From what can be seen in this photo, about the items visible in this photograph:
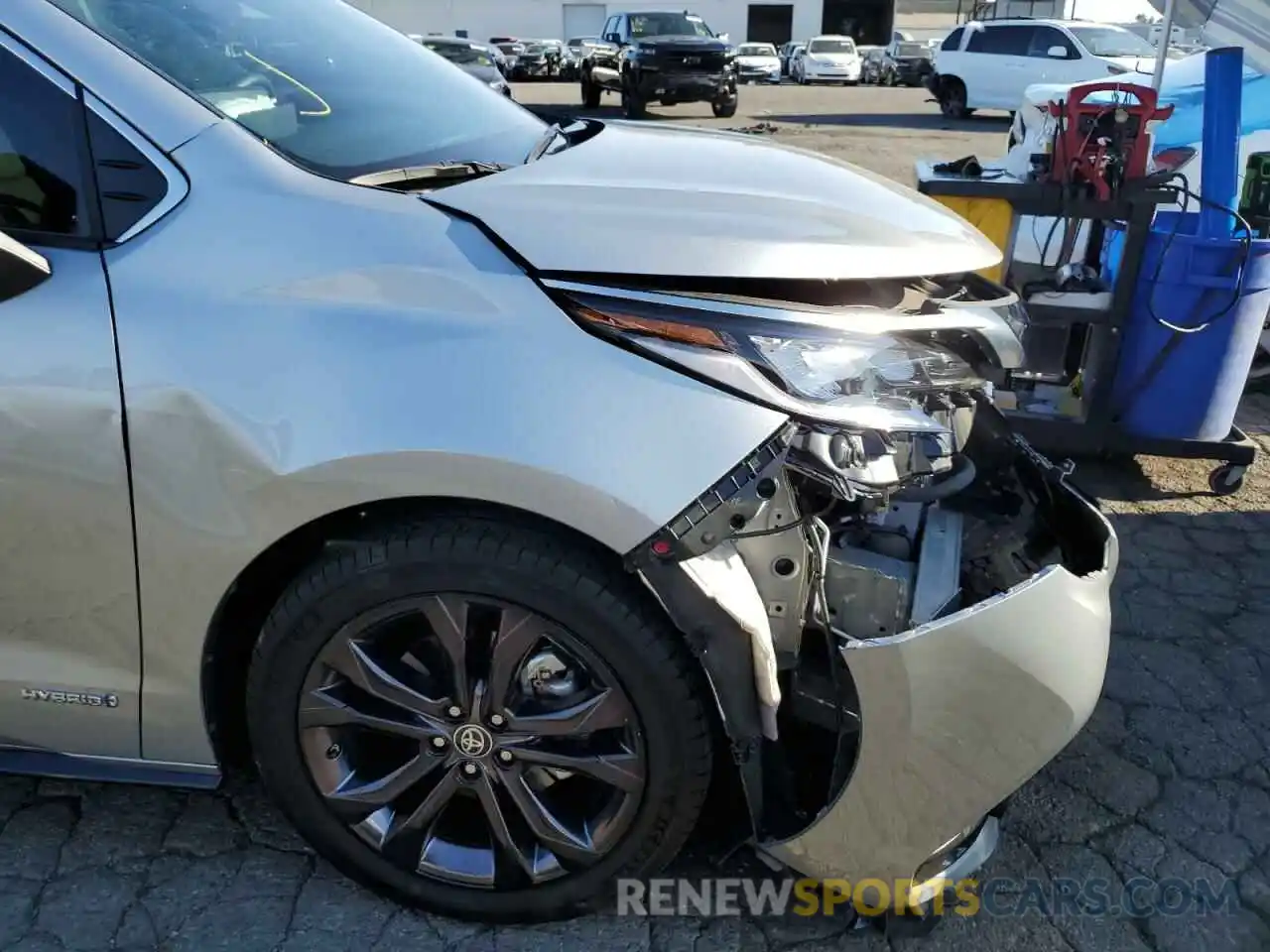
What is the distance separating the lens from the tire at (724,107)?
833 inches

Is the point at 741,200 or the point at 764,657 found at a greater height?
the point at 741,200

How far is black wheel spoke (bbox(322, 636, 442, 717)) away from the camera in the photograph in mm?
1892

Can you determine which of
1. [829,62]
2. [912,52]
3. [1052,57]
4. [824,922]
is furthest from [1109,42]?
[824,922]

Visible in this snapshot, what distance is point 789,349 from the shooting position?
5.85 feet

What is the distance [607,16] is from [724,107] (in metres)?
29.3

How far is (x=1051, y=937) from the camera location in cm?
212

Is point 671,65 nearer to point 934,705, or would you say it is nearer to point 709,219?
point 709,219

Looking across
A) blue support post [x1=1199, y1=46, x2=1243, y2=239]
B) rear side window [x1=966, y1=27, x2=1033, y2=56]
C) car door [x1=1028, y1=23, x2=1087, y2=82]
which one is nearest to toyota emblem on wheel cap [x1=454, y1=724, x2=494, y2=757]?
blue support post [x1=1199, y1=46, x2=1243, y2=239]

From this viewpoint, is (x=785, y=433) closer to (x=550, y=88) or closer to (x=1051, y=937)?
(x=1051, y=937)

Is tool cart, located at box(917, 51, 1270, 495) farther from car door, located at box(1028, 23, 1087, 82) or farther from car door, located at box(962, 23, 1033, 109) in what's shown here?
car door, located at box(962, 23, 1033, 109)

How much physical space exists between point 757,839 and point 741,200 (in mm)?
1243

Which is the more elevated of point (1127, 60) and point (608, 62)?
point (1127, 60)

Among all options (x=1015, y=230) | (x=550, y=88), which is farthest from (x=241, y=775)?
(x=550, y=88)

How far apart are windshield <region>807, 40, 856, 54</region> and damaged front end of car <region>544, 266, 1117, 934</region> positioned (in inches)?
1400
